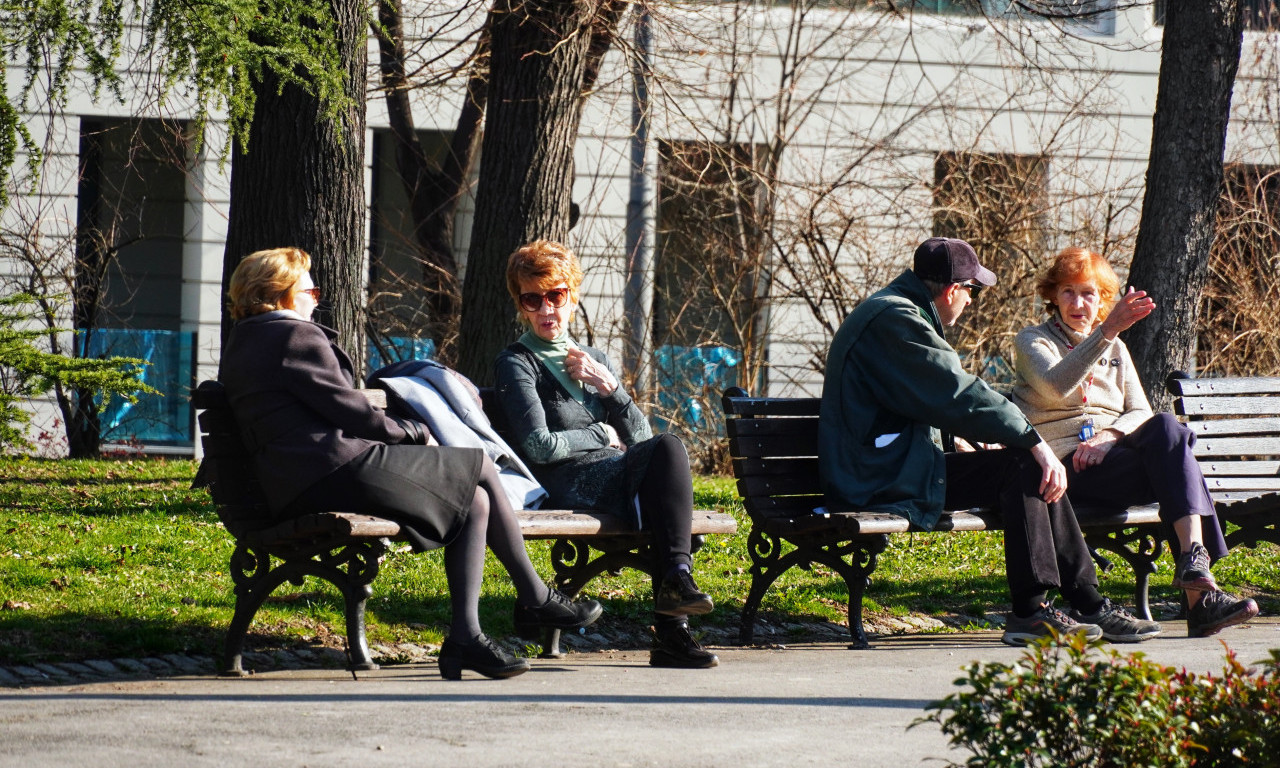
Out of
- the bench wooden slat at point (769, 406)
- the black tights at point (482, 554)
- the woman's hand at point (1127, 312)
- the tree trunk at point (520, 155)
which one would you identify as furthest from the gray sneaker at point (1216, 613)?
the tree trunk at point (520, 155)

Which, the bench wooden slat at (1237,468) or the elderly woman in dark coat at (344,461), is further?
the bench wooden slat at (1237,468)

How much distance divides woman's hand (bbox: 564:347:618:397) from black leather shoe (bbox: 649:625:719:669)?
3.17 feet

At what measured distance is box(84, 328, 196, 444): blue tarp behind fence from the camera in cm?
1595

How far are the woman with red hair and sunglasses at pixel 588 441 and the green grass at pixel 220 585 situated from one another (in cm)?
83

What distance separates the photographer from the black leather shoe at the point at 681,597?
5.34 meters

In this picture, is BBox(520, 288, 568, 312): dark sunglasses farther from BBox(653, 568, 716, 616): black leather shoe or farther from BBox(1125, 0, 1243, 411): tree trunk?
BBox(1125, 0, 1243, 411): tree trunk

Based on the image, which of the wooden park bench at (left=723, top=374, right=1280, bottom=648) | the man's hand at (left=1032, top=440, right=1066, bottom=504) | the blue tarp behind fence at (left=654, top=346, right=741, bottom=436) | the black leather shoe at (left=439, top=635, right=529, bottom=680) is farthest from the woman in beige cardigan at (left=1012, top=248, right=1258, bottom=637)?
the blue tarp behind fence at (left=654, top=346, right=741, bottom=436)

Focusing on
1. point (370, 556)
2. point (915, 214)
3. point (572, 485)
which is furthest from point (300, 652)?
point (915, 214)

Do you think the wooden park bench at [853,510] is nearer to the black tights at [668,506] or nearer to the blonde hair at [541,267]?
the black tights at [668,506]

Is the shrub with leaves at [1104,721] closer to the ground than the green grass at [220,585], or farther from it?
farther from it

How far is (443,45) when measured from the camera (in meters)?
14.4

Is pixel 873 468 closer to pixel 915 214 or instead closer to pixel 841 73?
pixel 915 214

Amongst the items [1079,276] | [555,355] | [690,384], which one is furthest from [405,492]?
[690,384]

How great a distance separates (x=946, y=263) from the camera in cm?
634
